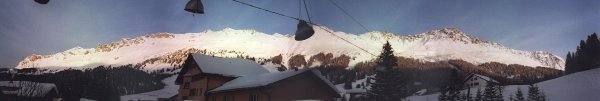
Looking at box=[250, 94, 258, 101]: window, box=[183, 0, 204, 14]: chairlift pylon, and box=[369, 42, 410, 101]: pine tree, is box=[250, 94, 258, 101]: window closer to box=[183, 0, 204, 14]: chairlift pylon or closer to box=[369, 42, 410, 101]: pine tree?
box=[183, 0, 204, 14]: chairlift pylon

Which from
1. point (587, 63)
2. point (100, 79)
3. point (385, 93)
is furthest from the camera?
point (100, 79)

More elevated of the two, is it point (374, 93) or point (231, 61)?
point (231, 61)

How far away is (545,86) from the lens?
72375 mm

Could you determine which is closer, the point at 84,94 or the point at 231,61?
the point at 231,61

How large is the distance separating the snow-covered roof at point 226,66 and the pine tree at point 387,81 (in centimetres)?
1256

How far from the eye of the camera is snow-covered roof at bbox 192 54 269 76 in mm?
37844

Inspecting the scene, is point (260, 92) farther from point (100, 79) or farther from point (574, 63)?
point (574, 63)

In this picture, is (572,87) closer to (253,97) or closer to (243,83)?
(243,83)

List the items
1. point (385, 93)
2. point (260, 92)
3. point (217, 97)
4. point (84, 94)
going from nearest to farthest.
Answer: point (260, 92), point (217, 97), point (385, 93), point (84, 94)

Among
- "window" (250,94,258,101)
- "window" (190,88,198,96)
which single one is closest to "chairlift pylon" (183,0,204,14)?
"window" (250,94,258,101)

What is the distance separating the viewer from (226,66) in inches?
1540

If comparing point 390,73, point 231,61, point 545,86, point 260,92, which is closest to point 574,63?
point 545,86

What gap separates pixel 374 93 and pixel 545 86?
3871cm

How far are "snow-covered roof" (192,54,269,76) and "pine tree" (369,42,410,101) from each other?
12.6 metres
